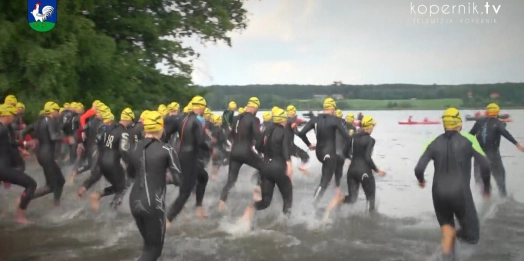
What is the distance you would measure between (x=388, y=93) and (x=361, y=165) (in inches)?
176

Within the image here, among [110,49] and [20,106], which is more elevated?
[110,49]

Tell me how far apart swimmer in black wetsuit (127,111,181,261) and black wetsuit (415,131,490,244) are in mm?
2451

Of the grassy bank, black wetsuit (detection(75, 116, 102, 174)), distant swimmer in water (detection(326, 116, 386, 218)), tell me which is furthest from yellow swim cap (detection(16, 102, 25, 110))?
distant swimmer in water (detection(326, 116, 386, 218))

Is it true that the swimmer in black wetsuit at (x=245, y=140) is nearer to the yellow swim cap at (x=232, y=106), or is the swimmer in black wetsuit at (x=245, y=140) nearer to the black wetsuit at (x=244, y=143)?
the black wetsuit at (x=244, y=143)

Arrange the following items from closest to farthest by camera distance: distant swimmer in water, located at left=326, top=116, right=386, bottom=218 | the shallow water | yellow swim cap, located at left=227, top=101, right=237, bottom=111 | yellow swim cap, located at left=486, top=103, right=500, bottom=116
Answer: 1. the shallow water
2. distant swimmer in water, located at left=326, top=116, right=386, bottom=218
3. yellow swim cap, located at left=486, top=103, right=500, bottom=116
4. yellow swim cap, located at left=227, top=101, right=237, bottom=111

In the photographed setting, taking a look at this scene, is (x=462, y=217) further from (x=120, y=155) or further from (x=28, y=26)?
(x=28, y=26)

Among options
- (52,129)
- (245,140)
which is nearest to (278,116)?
(245,140)

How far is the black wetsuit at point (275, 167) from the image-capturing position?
7.69m

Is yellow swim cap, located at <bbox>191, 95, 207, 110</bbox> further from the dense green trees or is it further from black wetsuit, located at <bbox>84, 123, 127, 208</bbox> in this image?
the dense green trees

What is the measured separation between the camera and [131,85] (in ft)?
49.5

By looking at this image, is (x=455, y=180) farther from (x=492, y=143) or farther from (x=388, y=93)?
(x=388, y=93)

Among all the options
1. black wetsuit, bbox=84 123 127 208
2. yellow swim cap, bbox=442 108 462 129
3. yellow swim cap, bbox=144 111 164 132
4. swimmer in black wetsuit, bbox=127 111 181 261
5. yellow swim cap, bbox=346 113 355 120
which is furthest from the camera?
yellow swim cap, bbox=346 113 355 120

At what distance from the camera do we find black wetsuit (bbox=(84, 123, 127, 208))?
8.52 metres

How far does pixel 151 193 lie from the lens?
17.5 feet
